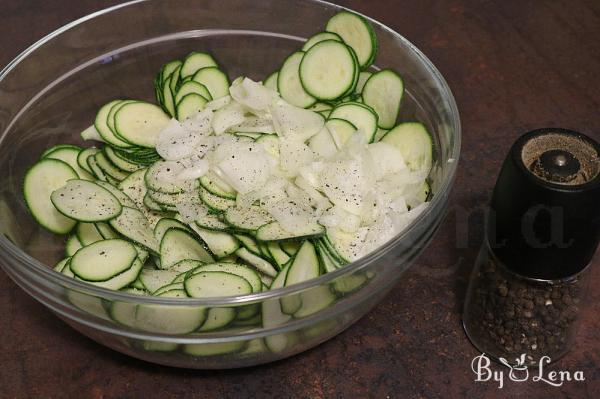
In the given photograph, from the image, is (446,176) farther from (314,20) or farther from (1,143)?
(1,143)

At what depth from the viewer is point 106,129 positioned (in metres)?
Result: 1.78

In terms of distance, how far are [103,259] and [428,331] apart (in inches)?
30.0

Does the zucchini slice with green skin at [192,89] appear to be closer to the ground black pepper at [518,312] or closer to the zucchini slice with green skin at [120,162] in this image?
the zucchini slice with green skin at [120,162]

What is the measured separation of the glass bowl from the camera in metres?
1.35

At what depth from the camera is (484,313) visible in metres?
1.64

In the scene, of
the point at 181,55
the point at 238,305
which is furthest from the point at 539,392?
the point at 181,55

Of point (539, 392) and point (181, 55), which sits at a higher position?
point (181, 55)

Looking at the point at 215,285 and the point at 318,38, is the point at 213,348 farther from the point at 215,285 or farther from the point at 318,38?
the point at 318,38

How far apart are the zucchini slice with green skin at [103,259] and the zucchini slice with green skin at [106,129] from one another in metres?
0.33

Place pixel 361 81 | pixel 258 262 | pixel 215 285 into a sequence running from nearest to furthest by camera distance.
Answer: pixel 215 285, pixel 258 262, pixel 361 81

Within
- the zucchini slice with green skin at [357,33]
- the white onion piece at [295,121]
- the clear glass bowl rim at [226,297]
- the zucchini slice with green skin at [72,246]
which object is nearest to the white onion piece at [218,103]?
the white onion piece at [295,121]

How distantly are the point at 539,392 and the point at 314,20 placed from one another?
1107 millimetres

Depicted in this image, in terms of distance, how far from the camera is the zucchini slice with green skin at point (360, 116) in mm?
1741

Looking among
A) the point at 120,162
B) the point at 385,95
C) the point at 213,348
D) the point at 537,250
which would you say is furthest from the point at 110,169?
the point at 537,250
